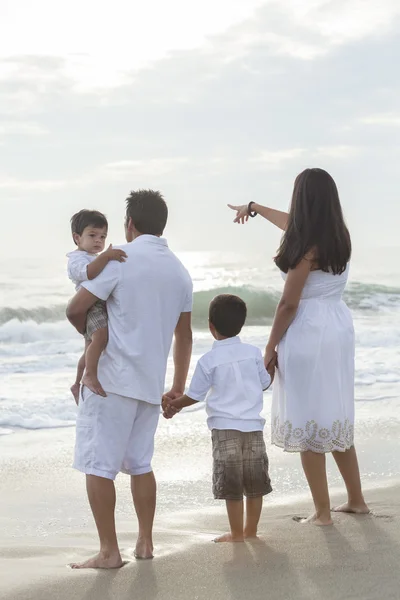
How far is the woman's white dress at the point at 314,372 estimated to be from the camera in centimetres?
471

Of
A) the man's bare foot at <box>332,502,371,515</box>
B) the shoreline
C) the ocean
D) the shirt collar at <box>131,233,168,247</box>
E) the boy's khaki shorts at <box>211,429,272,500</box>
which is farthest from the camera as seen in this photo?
the ocean

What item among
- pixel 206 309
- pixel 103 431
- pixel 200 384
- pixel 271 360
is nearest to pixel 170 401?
pixel 200 384

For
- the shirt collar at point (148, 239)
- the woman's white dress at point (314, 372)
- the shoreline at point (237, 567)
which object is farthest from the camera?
the woman's white dress at point (314, 372)

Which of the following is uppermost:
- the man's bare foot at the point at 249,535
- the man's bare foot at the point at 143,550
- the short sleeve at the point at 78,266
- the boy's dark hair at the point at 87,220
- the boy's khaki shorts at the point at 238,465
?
the boy's dark hair at the point at 87,220

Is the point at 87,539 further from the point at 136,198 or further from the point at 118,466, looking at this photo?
the point at 136,198

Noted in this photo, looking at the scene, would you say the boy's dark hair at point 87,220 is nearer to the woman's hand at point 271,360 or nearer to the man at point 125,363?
the man at point 125,363

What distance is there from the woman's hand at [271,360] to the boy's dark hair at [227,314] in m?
0.29

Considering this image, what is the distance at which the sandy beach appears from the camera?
12.1 feet

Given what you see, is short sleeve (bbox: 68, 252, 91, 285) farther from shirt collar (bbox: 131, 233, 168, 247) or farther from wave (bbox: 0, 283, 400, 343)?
wave (bbox: 0, 283, 400, 343)

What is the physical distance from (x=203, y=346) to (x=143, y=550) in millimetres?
11778

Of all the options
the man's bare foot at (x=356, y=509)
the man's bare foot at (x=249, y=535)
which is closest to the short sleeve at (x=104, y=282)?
the man's bare foot at (x=249, y=535)

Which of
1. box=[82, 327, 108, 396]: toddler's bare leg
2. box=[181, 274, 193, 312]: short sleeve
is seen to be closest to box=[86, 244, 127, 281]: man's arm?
box=[82, 327, 108, 396]: toddler's bare leg

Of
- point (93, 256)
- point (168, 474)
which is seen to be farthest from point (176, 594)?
point (168, 474)

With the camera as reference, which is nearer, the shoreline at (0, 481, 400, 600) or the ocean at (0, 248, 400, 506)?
the shoreline at (0, 481, 400, 600)
